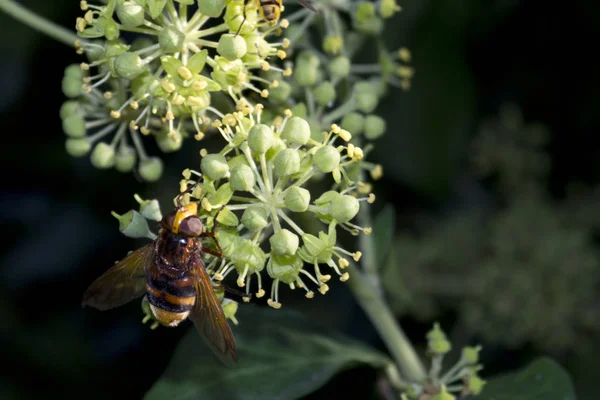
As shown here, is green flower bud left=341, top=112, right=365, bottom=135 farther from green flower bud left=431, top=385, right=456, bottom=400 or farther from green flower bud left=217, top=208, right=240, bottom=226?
green flower bud left=431, top=385, right=456, bottom=400

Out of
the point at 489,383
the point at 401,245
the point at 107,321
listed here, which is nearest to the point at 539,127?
the point at 401,245

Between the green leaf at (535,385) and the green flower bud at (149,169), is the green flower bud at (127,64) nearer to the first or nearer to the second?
the green flower bud at (149,169)

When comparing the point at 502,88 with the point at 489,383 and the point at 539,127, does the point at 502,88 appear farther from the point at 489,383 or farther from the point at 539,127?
the point at 489,383

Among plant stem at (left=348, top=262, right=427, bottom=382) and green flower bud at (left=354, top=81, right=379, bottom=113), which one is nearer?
green flower bud at (left=354, top=81, right=379, bottom=113)

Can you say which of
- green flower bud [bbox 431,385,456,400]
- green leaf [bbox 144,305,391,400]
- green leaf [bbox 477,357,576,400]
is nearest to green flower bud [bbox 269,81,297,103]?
green leaf [bbox 144,305,391,400]

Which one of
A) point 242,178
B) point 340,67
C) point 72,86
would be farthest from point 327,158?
point 72,86

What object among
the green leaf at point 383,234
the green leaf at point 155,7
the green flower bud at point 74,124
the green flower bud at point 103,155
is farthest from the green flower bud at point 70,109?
the green leaf at point 383,234

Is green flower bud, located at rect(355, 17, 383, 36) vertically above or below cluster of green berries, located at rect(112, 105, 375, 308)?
above

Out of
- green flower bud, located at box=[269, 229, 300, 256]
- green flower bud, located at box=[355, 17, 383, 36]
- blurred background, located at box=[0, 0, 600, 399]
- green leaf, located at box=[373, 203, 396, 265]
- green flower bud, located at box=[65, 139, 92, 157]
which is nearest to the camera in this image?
green flower bud, located at box=[269, 229, 300, 256]
